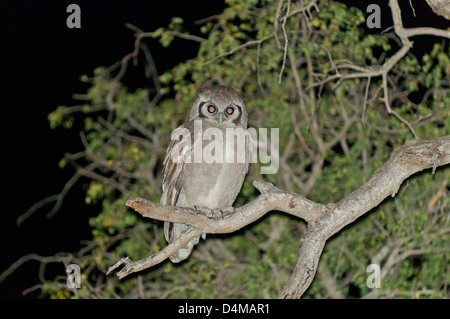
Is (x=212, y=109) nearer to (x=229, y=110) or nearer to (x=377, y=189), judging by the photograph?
(x=229, y=110)

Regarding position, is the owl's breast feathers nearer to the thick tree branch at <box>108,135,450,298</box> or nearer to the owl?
the owl

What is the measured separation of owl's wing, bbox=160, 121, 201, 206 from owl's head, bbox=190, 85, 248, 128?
0.16 m

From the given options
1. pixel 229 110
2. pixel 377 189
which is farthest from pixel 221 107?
pixel 377 189

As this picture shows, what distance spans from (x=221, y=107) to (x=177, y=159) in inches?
21.5

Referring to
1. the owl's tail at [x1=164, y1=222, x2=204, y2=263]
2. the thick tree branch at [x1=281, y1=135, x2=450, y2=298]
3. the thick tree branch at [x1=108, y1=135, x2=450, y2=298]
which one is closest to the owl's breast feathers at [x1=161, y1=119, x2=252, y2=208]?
the owl's tail at [x1=164, y1=222, x2=204, y2=263]

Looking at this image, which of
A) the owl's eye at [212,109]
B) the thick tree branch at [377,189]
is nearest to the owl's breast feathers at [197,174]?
the owl's eye at [212,109]

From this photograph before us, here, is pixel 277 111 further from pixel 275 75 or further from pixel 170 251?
pixel 170 251

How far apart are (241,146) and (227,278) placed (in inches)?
86.9

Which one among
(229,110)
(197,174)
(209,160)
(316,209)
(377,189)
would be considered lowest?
→ (316,209)

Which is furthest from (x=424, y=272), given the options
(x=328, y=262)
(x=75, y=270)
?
(x=75, y=270)

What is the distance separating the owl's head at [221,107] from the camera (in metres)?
4.36

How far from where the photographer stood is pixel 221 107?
4.37 metres

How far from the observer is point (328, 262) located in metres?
5.91

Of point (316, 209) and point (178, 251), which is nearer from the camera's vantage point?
point (316, 209)
